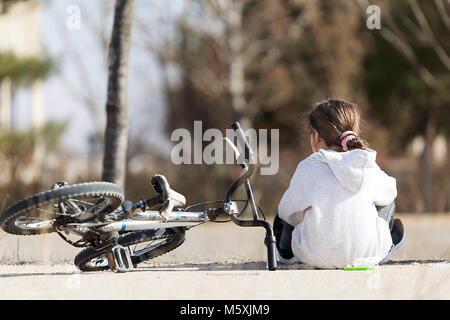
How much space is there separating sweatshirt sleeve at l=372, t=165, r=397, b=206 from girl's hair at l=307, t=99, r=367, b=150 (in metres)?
0.20

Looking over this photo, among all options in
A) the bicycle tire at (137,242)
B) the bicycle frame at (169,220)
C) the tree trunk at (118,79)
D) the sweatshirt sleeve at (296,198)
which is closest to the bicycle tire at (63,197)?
the bicycle frame at (169,220)

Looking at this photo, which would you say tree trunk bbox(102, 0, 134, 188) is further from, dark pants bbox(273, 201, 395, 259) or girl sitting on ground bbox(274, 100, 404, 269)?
girl sitting on ground bbox(274, 100, 404, 269)

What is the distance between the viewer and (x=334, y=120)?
4059 millimetres

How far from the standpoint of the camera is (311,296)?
3.15 m

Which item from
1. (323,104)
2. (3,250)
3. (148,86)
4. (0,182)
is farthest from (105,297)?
(148,86)

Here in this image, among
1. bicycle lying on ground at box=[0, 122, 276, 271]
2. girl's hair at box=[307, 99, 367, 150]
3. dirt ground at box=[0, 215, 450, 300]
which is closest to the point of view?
dirt ground at box=[0, 215, 450, 300]

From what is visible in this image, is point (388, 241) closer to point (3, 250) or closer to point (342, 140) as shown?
point (342, 140)

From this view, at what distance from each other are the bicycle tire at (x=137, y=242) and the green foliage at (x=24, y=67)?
32.2 feet

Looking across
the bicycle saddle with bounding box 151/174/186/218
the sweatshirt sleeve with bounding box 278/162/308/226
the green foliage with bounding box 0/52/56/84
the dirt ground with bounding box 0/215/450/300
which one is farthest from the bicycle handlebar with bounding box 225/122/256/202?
the green foliage with bounding box 0/52/56/84

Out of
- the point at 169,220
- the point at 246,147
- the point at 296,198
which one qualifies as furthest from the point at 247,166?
the point at 169,220

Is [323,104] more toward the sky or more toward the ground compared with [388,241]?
more toward the sky

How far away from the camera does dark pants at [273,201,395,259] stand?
4152 millimetres

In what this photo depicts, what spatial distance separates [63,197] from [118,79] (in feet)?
11.3

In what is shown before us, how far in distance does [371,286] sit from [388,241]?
0.75 m
